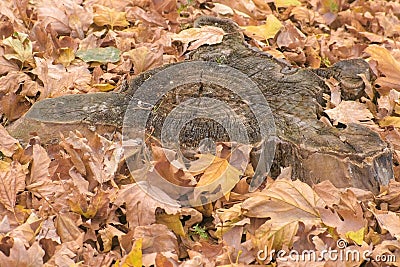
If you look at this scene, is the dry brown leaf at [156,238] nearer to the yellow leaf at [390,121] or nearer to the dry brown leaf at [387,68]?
the yellow leaf at [390,121]

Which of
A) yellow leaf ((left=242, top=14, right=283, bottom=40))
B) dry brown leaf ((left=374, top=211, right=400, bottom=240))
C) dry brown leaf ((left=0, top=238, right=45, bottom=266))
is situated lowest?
yellow leaf ((left=242, top=14, right=283, bottom=40))

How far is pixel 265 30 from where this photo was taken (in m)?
3.61

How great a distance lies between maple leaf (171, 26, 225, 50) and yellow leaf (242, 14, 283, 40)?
270 mm

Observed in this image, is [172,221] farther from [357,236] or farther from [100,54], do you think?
[100,54]

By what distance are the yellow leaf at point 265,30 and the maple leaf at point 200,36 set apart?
270 millimetres

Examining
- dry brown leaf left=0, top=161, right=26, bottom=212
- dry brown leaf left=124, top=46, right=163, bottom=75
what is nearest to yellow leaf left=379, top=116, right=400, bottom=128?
dry brown leaf left=124, top=46, right=163, bottom=75

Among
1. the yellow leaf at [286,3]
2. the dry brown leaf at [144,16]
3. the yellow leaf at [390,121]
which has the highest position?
the dry brown leaf at [144,16]

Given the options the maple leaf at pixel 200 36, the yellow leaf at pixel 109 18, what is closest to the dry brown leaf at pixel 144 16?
the yellow leaf at pixel 109 18

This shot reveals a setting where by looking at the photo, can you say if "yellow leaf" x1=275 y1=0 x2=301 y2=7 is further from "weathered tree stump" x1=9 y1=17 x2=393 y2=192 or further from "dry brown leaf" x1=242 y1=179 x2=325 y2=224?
"dry brown leaf" x1=242 y1=179 x2=325 y2=224

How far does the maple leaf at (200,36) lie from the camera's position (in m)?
3.27

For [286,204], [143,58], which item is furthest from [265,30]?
[286,204]

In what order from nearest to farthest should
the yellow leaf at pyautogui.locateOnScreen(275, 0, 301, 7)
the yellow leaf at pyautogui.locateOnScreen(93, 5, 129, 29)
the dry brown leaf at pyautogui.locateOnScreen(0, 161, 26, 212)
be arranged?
the dry brown leaf at pyautogui.locateOnScreen(0, 161, 26, 212) < the yellow leaf at pyautogui.locateOnScreen(93, 5, 129, 29) < the yellow leaf at pyautogui.locateOnScreen(275, 0, 301, 7)

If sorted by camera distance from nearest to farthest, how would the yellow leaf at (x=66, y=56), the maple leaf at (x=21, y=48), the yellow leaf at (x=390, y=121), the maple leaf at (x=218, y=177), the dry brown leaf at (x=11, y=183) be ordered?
the dry brown leaf at (x=11, y=183) → the maple leaf at (x=218, y=177) → the yellow leaf at (x=390, y=121) → the maple leaf at (x=21, y=48) → the yellow leaf at (x=66, y=56)

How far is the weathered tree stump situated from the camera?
2371 millimetres
